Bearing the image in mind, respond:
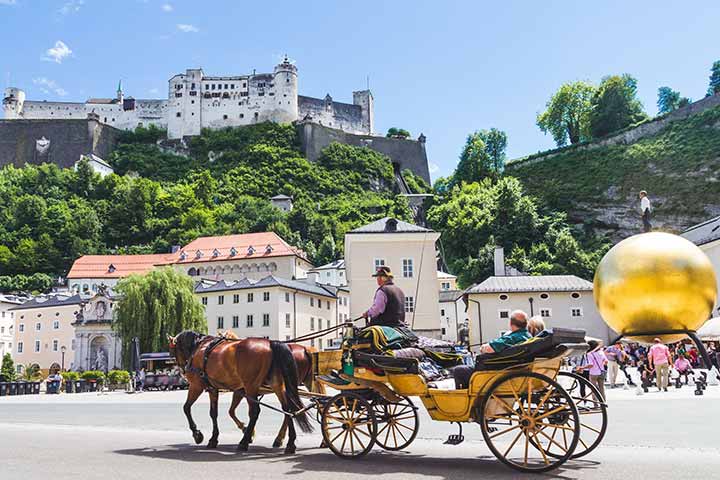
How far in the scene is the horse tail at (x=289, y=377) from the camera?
9539 millimetres

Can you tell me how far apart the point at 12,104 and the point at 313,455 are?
140 m

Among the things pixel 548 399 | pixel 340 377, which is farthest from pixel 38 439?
pixel 548 399

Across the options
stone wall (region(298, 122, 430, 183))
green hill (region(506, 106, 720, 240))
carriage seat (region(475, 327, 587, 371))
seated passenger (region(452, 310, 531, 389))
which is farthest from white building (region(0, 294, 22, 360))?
carriage seat (region(475, 327, 587, 371))

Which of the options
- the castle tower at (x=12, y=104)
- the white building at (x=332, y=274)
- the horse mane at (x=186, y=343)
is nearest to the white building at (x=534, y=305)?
the horse mane at (x=186, y=343)

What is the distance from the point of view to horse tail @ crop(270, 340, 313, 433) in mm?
9539

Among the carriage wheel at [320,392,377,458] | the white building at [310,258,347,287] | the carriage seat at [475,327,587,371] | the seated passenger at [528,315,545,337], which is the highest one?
the white building at [310,258,347,287]

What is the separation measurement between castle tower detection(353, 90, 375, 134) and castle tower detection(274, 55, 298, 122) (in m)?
15.6

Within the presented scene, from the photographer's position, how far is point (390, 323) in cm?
898

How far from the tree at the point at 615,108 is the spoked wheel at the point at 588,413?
301 ft

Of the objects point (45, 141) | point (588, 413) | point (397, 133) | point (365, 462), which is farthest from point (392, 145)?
point (365, 462)

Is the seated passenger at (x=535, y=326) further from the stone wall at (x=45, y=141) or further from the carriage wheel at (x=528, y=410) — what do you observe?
the stone wall at (x=45, y=141)

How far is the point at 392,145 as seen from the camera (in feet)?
427

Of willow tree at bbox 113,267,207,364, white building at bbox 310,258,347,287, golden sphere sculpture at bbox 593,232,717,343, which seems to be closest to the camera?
golden sphere sculpture at bbox 593,232,717,343

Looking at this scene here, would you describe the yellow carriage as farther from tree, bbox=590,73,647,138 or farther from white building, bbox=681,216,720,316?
tree, bbox=590,73,647,138
